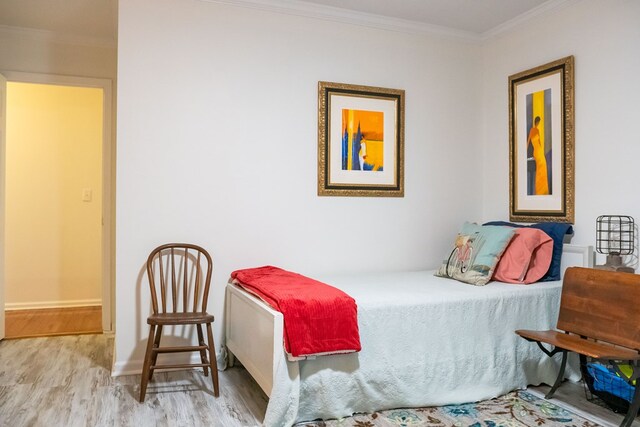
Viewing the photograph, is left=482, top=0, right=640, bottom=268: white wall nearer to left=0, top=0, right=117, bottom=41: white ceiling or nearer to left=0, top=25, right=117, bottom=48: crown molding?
left=0, top=0, right=117, bottom=41: white ceiling

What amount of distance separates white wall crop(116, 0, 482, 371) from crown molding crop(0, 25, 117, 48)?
1199 mm

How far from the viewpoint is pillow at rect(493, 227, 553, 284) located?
3213mm

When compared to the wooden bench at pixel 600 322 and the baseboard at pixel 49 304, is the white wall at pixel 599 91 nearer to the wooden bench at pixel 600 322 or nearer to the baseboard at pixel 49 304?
the wooden bench at pixel 600 322

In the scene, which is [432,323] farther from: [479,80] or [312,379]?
[479,80]

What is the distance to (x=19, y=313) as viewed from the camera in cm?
490

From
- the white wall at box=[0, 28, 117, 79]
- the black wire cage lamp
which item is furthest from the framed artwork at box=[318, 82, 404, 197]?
the white wall at box=[0, 28, 117, 79]

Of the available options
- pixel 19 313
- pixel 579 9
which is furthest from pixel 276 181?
pixel 19 313

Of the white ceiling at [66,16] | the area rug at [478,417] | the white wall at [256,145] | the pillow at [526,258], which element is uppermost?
the white ceiling at [66,16]

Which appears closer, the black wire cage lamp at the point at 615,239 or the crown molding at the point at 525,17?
the black wire cage lamp at the point at 615,239

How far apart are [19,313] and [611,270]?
16.6ft

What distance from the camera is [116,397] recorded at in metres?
2.81

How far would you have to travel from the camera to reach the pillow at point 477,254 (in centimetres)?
322

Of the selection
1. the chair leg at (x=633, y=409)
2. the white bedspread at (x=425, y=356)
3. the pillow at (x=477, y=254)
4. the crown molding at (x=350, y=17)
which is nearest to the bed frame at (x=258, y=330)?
the white bedspread at (x=425, y=356)

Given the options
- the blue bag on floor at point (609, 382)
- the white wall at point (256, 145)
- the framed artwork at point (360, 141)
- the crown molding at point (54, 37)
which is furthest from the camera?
the crown molding at point (54, 37)
